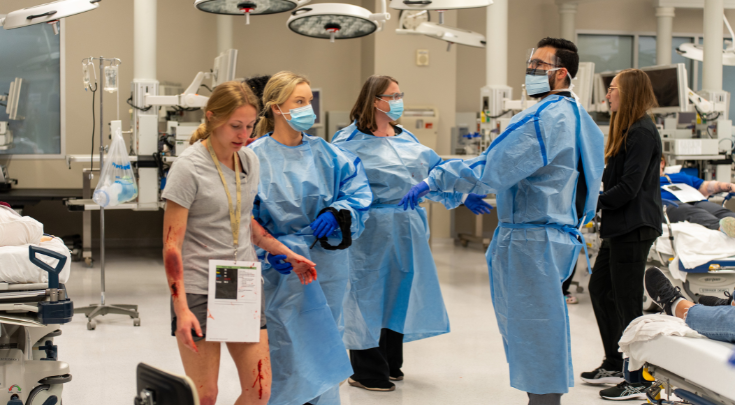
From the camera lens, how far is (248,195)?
6.00ft

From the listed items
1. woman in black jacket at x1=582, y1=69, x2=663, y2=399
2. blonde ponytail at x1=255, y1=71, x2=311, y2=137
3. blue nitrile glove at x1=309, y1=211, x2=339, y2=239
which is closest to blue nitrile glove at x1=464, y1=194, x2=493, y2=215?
woman in black jacket at x1=582, y1=69, x2=663, y2=399

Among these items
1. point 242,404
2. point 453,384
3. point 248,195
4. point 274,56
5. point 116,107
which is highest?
point 274,56

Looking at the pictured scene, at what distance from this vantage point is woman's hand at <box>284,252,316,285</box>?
2014mm

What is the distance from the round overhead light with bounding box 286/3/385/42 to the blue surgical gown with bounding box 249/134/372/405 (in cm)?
119

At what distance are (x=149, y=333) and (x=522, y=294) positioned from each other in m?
2.57

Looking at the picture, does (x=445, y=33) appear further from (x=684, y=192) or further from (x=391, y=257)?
(x=391, y=257)

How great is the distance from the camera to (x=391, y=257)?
2.98 meters

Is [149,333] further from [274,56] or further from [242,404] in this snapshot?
[274,56]

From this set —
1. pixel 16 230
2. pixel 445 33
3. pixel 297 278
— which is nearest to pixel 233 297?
pixel 297 278

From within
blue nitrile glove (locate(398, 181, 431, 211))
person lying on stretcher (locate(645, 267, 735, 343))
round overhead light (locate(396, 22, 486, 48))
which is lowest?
person lying on stretcher (locate(645, 267, 735, 343))

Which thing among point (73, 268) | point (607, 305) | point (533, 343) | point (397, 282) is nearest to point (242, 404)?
point (533, 343)

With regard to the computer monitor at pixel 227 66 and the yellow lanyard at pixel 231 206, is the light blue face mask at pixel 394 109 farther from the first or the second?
the computer monitor at pixel 227 66

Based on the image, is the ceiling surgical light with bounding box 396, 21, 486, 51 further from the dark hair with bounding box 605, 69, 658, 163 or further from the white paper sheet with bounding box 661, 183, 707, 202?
the dark hair with bounding box 605, 69, 658, 163

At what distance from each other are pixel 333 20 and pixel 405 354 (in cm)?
186
